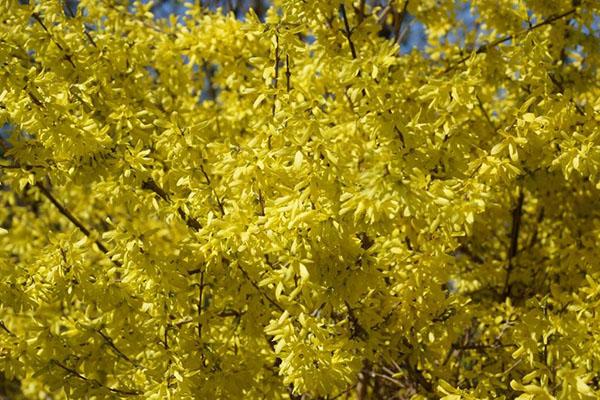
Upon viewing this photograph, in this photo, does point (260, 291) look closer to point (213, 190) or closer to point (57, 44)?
point (213, 190)

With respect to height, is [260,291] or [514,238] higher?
[260,291]

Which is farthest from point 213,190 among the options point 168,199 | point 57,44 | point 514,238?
point 514,238

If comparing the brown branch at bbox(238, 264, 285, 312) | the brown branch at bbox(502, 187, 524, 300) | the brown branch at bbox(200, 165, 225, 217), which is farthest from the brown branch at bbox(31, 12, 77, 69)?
the brown branch at bbox(502, 187, 524, 300)

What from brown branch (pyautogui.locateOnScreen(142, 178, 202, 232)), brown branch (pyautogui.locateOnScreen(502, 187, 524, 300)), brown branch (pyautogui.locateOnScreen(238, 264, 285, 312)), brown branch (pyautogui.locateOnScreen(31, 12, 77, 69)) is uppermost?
brown branch (pyautogui.locateOnScreen(31, 12, 77, 69))

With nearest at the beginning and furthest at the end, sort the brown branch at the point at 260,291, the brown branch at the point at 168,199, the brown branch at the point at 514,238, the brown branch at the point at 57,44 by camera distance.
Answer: the brown branch at the point at 260,291
the brown branch at the point at 168,199
the brown branch at the point at 57,44
the brown branch at the point at 514,238

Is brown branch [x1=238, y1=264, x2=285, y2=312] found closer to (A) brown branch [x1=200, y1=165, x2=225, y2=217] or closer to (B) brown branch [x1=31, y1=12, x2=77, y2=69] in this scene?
(A) brown branch [x1=200, y1=165, x2=225, y2=217]

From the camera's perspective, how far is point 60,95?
2.79 m

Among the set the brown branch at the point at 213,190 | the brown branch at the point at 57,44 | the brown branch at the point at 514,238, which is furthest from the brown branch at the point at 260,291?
the brown branch at the point at 514,238

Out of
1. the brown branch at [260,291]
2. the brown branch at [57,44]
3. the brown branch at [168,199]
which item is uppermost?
the brown branch at [57,44]

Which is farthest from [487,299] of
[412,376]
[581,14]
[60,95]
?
[60,95]

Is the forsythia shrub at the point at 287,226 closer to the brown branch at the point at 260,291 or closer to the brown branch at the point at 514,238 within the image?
the brown branch at the point at 260,291

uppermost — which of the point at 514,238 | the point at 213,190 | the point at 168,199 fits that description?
the point at 213,190

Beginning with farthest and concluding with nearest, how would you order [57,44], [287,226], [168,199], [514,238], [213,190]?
[514,238]
[57,44]
[168,199]
[213,190]
[287,226]

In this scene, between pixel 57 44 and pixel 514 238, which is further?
pixel 514 238
